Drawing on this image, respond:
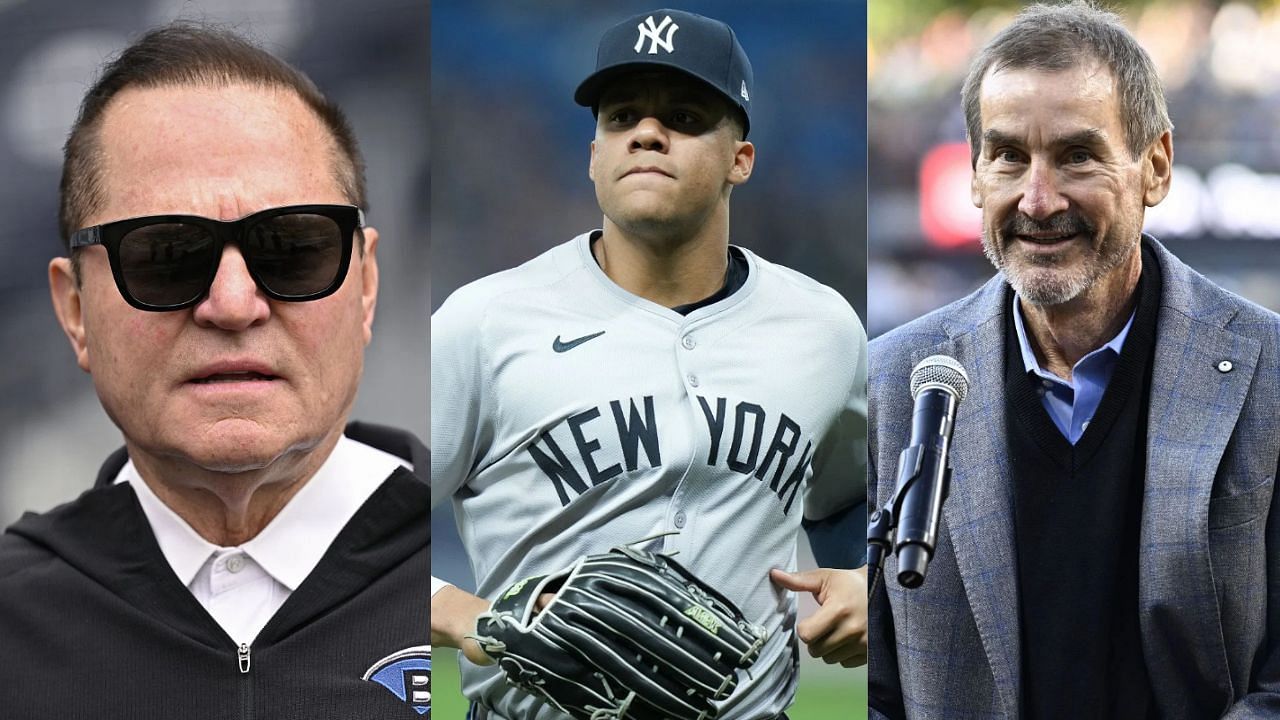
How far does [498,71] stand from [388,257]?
52 cm

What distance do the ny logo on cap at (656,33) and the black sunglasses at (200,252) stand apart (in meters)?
0.83

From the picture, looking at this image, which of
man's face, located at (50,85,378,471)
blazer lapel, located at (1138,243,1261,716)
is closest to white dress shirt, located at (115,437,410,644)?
man's face, located at (50,85,378,471)

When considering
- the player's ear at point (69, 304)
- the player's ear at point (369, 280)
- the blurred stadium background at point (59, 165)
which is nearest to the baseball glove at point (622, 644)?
the blurred stadium background at point (59, 165)

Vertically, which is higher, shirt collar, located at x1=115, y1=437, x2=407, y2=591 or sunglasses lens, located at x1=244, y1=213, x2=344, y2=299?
sunglasses lens, located at x1=244, y1=213, x2=344, y2=299

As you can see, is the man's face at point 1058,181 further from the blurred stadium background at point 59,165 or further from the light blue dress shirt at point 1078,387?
the blurred stadium background at point 59,165

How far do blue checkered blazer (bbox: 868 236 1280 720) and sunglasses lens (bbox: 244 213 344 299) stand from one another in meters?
1.31

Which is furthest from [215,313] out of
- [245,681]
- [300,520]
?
[245,681]

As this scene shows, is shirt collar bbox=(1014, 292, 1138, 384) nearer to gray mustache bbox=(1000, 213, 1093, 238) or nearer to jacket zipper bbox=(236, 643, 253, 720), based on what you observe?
gray mustache bbox=(1000, 213, 1093, 238)

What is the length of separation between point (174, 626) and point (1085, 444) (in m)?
2.16

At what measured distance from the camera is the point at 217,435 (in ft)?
10.3

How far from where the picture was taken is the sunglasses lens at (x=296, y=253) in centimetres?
309

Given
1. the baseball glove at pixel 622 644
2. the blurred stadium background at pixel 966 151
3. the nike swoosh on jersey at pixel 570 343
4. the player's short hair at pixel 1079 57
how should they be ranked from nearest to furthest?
the baseball glove at pixel 622 644, the nike swoosh on jersey at pixel 570 343, the player's short hair at pixel 1079 57, the blurred stadium background at pixel 966 151

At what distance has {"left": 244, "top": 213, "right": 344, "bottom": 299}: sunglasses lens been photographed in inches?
121

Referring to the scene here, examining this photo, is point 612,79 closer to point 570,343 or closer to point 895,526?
point 570,343
